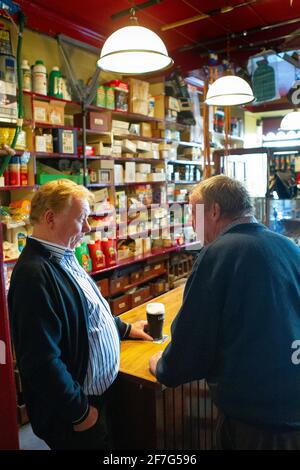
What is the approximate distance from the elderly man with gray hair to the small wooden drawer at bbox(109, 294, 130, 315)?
2.78 meters

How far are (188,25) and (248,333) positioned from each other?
11.2 feet

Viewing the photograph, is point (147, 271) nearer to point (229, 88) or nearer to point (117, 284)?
point (117, 284)

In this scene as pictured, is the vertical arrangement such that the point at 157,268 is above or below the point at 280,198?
below

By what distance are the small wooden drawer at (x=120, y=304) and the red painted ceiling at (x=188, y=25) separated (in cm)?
266

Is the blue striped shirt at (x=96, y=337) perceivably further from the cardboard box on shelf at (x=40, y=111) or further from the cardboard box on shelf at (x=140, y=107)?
the cardboard box on shelf at (x=140, y=107)

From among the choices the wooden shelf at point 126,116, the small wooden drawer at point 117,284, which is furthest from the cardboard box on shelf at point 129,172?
the small wooden drawer at point 117,284

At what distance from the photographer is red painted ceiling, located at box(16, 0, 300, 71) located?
323 cm

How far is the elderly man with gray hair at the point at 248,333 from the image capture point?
1.24m

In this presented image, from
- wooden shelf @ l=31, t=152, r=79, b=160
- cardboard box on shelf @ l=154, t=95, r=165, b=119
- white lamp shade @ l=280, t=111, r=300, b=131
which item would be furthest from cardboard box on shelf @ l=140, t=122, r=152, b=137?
white lamp shade @ l=280, t=111, r=300, b=131

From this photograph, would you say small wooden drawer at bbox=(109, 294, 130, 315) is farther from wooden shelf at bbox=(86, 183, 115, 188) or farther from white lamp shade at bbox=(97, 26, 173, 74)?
white lamp shade at bbox=(97, 26, 173, 74)

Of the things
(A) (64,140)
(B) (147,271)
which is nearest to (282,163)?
(B) (147,271)

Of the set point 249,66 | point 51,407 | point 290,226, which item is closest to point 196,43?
point 249,66

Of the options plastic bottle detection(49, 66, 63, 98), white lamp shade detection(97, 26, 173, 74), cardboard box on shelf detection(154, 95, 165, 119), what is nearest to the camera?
white lamp shade detection(97, 26, 173, 74)

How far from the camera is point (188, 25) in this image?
12.2 ft
